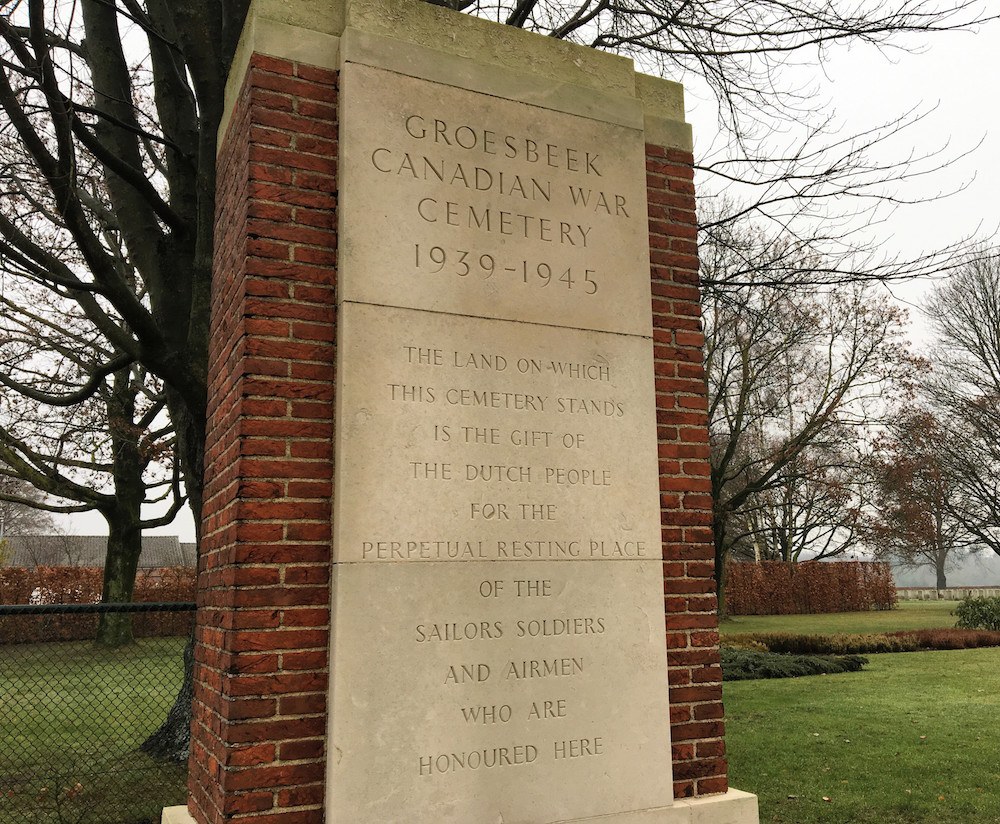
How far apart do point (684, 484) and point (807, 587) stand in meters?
34.0

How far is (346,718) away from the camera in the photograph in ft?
11.2

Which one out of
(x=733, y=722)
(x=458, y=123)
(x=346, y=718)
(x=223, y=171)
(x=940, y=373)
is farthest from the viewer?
(x=940, y=373)

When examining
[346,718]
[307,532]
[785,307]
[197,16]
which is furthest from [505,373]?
[785,307]

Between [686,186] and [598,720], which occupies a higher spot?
[686,186]

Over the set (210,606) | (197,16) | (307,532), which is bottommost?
(210,606)

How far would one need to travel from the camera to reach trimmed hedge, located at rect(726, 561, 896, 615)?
34.0 m

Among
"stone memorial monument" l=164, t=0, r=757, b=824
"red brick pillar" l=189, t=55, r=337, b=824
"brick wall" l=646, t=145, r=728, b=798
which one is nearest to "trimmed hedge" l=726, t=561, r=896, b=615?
"brick wall" l=646, t=145, r=728, b=798

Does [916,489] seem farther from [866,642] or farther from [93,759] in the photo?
[93,759]

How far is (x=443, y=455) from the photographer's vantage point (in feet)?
12.5

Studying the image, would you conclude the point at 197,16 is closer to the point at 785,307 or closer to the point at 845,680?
the point at 845,680

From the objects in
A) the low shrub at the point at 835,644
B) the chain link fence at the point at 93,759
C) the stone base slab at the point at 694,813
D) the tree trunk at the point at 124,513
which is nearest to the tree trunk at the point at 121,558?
the tree trunk at the point at 124,513

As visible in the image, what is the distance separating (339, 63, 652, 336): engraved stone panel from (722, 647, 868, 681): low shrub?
12.0 m

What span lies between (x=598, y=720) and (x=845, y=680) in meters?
12.1

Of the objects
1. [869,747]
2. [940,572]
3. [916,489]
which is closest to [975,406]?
[916,489]
